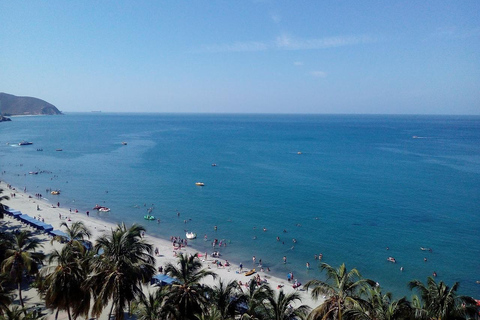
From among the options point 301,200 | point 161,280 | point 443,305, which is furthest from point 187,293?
point 301,200

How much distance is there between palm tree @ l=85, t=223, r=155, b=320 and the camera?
14953 millimetres

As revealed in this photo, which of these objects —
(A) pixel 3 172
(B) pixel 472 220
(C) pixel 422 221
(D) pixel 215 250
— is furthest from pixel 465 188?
(A) pixel 3 172

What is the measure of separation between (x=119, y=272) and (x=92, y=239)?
32.2 metres

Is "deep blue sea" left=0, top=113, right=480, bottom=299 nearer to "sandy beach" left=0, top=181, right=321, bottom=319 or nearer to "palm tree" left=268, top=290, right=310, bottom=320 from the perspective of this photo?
"sandy beach" left=0, top=181, right=321, bottom=319

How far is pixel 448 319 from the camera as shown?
14141mm

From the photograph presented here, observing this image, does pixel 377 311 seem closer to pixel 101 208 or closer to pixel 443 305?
pixel 443 305

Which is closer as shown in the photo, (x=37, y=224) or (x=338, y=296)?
(x=338, y=296)

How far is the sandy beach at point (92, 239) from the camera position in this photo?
3199 cm

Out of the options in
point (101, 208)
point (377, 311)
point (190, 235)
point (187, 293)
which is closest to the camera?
point (377, 311)

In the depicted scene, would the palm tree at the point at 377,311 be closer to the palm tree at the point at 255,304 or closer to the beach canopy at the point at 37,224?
the palm tree at the point at 255,304

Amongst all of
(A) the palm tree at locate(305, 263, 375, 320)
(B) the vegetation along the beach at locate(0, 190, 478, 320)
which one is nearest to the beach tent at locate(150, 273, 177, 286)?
(B) the vegetation along the beach at locate(0, 190, 478, 320)

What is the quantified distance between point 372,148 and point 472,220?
84.2 meters

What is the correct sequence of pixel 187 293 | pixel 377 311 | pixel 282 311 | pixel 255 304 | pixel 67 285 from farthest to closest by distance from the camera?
pixel 67 285 < pixel 187 293 < pixel 255 304 < pixel 282 311 < pixel 377 311

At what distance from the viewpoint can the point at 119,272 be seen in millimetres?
15156
